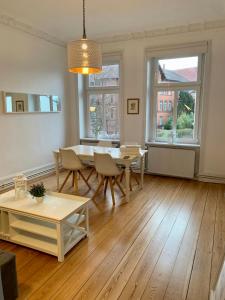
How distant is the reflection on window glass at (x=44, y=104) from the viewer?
15.4 ft

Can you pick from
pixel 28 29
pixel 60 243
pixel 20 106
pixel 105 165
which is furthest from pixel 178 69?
pixel 60 243

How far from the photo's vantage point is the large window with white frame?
4.56 m

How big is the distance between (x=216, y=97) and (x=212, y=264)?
307cm

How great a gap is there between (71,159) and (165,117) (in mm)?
2317

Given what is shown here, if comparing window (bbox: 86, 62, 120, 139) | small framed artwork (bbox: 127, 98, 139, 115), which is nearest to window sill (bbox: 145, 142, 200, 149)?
small framed artwork (bbox: 127, 98, 139, 115)

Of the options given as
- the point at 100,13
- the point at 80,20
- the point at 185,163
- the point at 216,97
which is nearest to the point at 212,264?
the point at 185,163

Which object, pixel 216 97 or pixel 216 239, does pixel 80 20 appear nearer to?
pixel 216 97

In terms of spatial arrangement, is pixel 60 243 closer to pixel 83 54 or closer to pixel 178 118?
pixel 83 54

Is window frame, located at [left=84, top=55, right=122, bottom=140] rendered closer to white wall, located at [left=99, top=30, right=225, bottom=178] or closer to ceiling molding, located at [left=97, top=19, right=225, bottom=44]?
white wall, located at [left=99, top=30, right=225, bottom=178]

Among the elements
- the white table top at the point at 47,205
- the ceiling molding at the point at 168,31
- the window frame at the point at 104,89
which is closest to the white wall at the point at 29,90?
the window frame at the point at 104,89

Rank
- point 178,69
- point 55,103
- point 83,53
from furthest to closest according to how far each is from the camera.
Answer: point 55,103 < point 178,69 < point 83,53

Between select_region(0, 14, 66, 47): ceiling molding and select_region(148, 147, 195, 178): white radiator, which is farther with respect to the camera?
select_region(148, 147, 195, 178): white radiator

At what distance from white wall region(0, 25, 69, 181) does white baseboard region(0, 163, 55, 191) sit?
6cm

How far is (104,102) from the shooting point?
5.52m
